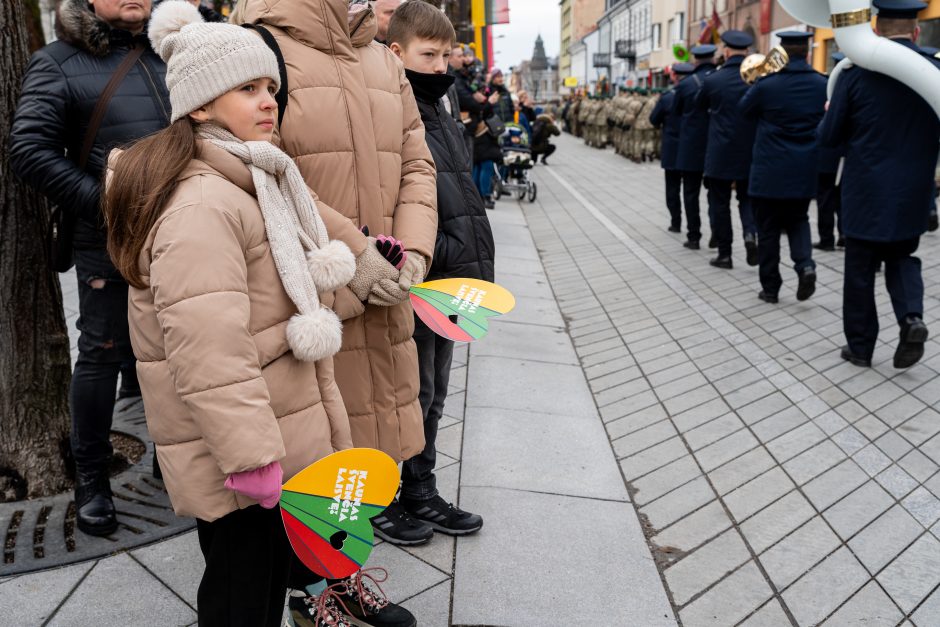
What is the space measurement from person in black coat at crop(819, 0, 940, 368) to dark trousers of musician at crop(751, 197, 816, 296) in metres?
1.48

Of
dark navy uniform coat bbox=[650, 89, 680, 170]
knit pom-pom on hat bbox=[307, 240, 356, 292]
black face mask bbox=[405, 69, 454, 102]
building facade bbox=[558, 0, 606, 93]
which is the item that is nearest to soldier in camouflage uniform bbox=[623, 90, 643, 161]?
dark navy uniform coat bbox=[650, 89, 680, 170]

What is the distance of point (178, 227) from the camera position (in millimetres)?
1947

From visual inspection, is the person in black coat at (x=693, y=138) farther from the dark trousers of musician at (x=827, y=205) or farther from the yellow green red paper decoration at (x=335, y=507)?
the yellow green red paper decoration at (x=335, y=507)

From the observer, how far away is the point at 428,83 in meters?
3.08

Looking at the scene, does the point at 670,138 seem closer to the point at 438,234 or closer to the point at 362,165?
the point at 438,234

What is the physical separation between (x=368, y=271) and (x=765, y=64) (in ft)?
18.7

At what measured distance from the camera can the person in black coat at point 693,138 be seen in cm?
951

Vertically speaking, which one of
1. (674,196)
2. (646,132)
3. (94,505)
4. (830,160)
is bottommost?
(94,505)

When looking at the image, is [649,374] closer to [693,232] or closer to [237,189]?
[237,189]

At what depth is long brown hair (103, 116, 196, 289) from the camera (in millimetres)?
2016

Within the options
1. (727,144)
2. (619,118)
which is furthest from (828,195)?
(619,118)

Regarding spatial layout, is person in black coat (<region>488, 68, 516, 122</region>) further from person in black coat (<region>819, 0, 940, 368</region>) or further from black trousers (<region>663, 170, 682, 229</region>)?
person in black coat (<region>819, 0, 940, 368</region>)

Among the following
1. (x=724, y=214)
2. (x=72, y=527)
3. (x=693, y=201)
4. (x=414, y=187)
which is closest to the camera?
(x=414, y=187)

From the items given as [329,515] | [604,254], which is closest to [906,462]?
[329,515]
